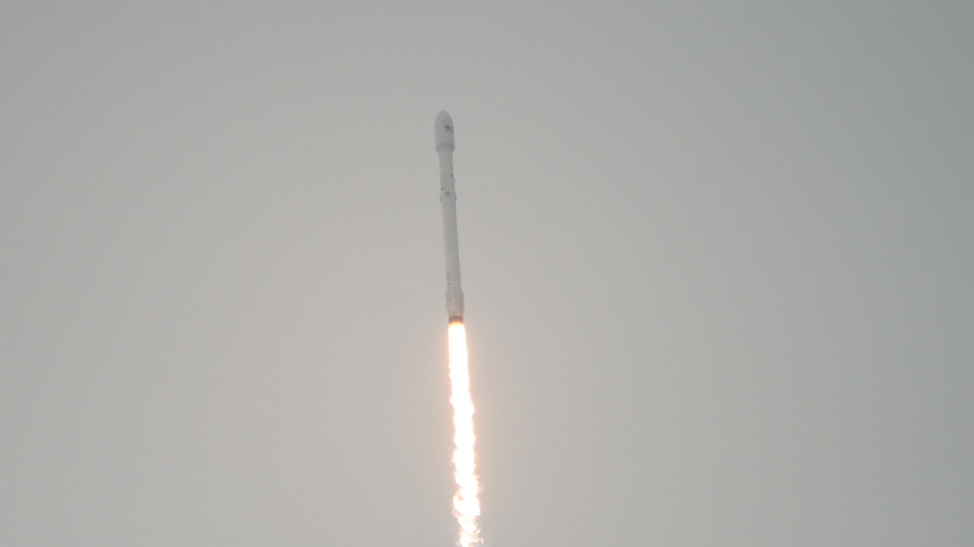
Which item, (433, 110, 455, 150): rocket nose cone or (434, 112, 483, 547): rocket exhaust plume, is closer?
(434, 112, 483, 547): rocket exhaust plume

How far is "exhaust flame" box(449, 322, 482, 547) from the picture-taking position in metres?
48.5

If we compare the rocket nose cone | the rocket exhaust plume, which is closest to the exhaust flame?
the rocket exhaust plume

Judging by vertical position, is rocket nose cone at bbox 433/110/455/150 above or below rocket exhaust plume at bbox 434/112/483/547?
above

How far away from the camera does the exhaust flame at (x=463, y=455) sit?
48.5 metres

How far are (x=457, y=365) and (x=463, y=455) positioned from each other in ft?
16.9

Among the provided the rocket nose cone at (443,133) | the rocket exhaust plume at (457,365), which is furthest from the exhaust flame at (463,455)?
the rocket nose cone at (443,133)

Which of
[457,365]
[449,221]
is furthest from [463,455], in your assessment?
[449,221]

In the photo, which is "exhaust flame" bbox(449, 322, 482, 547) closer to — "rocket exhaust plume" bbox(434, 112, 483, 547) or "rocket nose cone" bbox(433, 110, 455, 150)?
"rocket exhaust plume" bbox(434, 112, 483, 547)

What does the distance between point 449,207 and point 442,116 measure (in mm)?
6046

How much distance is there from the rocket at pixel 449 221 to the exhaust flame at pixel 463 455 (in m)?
2.13

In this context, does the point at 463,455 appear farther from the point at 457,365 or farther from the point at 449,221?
the point at 449,221

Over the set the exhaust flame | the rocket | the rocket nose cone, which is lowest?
the exhaust flame

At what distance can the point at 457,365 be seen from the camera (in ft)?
161

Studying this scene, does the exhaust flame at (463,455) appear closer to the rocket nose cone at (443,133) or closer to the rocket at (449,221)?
the rocket at (449,221)
